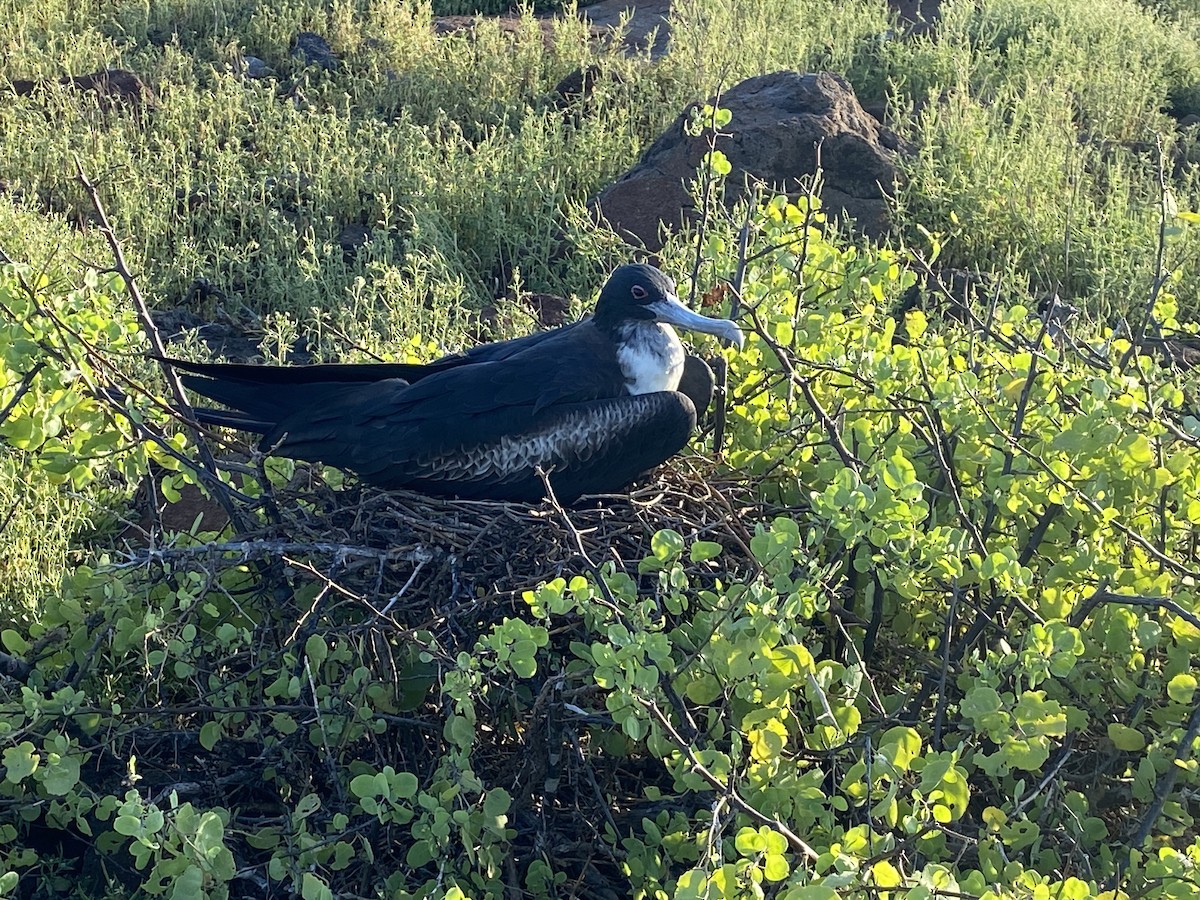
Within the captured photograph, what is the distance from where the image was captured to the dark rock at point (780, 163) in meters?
5.29

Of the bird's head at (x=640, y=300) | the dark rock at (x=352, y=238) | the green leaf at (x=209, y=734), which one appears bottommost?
the dark rock at (x=352, y=238)

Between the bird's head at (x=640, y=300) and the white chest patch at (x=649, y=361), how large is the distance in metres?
0.04

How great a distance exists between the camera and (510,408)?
297 centimetres

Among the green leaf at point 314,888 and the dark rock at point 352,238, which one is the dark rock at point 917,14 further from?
the green leaf at point 314,888

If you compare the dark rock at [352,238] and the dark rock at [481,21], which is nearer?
the dark rock at [352,238]

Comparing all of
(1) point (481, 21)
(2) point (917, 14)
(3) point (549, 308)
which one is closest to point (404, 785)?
(3) point (549, 308)

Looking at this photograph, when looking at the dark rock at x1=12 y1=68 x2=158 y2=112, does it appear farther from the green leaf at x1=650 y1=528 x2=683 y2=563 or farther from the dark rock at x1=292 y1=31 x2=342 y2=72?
the green leaf at x1=650 y1=528 x2=683 y2=563

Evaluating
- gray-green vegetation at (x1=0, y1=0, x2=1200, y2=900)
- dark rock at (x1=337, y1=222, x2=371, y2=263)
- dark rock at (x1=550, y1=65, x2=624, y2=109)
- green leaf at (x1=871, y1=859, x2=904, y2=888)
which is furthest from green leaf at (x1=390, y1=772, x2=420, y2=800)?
dark rock at (x1=550, y1=65, x2=624, y2=109)

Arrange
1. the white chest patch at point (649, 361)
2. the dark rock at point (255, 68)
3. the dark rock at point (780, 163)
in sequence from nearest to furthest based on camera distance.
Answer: the white chest patch at point (649, 361) < the dark rock at point (780, 163) < the dark rock at point (255, 68)

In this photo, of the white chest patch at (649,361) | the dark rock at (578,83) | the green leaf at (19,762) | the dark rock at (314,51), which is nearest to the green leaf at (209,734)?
the green leaf at (19,762)

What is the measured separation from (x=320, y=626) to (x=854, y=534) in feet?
3.66

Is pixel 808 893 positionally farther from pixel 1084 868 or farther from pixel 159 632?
pixel 159 632

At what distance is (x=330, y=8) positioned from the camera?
8023 mm

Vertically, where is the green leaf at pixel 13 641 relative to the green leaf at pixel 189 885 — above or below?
below
